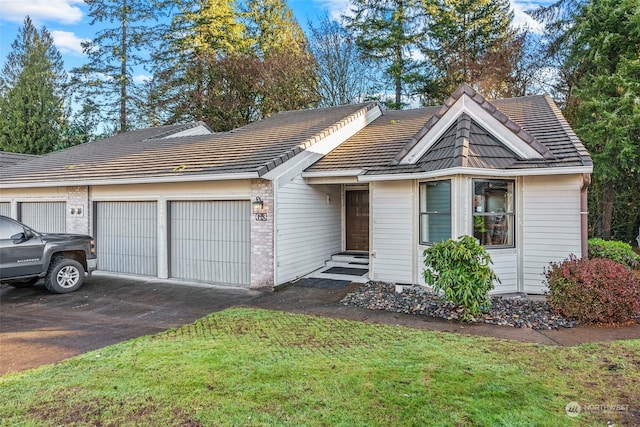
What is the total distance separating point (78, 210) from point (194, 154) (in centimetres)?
382

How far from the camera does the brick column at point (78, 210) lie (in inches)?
442

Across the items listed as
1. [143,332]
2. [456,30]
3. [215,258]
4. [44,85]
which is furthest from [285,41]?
[143,332]

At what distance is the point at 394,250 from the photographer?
8906mm

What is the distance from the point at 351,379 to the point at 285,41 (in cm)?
2371

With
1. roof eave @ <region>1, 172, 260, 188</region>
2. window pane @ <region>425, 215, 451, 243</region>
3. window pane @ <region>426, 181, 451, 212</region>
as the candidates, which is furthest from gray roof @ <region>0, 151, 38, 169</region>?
window pane @ <region>425, 215, 451, 243</region>

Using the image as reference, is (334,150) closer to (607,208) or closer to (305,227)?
(305,227)

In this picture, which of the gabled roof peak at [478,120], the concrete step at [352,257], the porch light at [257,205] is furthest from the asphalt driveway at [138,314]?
the gabled roof peak at [478,120]

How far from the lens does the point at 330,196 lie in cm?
1118

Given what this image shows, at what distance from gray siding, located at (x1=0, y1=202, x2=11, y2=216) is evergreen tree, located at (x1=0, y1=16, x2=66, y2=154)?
50.6 feet

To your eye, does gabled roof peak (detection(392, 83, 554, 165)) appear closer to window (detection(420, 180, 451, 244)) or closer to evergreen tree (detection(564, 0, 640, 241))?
window (detection(420, 180, 451, 244))

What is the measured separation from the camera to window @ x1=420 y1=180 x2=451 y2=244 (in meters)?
7.98

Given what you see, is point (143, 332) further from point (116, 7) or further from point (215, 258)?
point (116, 7)

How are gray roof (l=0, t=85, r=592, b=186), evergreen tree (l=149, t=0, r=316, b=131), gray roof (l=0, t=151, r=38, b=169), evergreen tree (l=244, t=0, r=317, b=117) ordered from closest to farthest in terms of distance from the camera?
gray roof (l=0, t=85, r=592, b=186), gray roof (l=0, t=151, r=38, b=169), evergreen tree (l=244, t=0, r=317, b=117), evergreen tree (l=149, t=0, r=316, b=131)

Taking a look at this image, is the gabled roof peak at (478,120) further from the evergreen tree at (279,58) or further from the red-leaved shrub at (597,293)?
the evergreen tree at (279,58)
